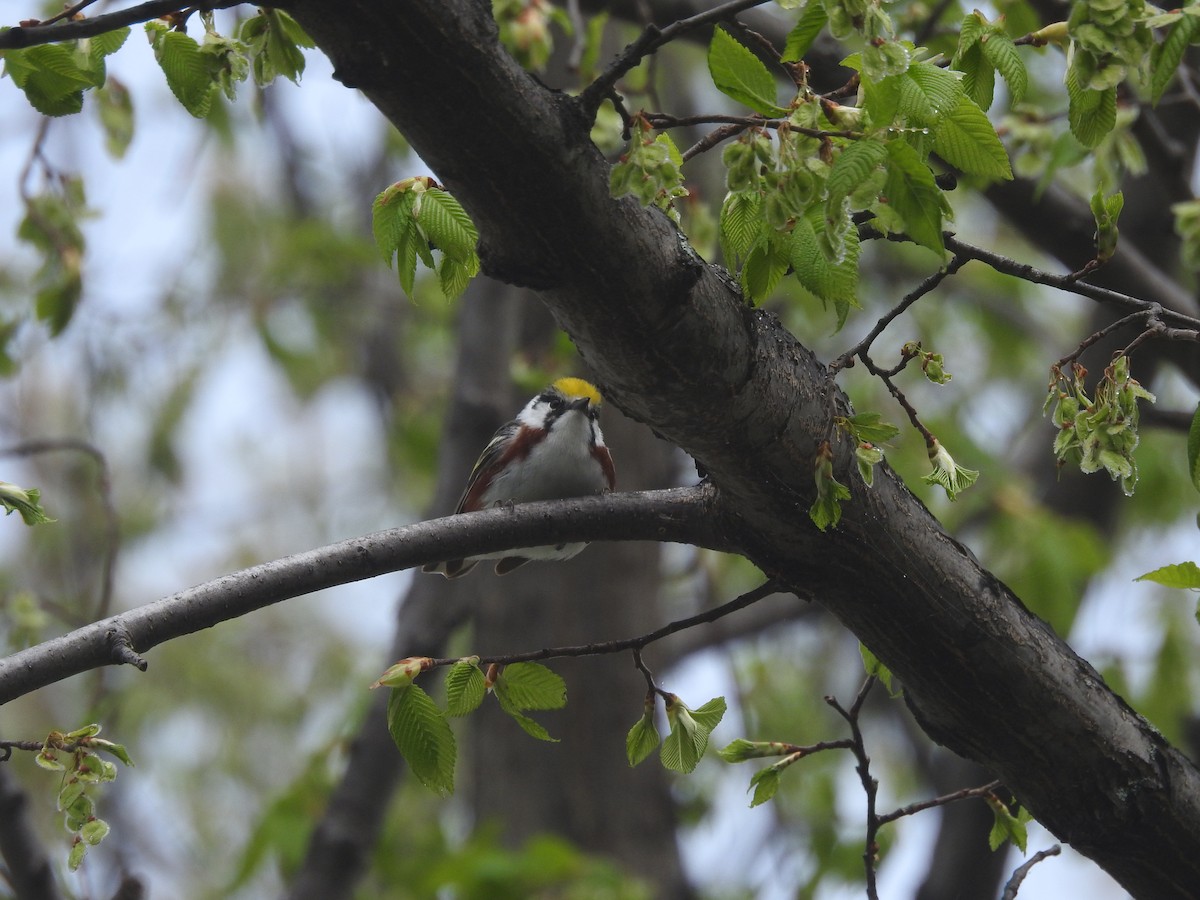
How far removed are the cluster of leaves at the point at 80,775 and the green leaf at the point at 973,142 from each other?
5.26 feet

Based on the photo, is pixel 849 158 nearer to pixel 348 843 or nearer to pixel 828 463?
pixel 828 463

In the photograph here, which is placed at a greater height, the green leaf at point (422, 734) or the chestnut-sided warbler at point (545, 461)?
the chestnut-sided warbler at point (545, 461)

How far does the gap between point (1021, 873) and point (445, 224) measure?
6.12 feet

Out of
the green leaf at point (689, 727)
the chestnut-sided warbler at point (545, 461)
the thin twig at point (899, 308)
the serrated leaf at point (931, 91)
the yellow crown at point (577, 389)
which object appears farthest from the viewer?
the yellow crown at point (577, 389)

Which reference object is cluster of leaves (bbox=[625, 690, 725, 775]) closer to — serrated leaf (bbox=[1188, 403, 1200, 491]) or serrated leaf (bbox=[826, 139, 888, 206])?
serrated leaf (bbox=[1188, 403, 1200, 491])

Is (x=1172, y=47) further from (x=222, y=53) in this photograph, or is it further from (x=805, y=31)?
(x=222, y=53)

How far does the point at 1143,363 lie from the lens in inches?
186

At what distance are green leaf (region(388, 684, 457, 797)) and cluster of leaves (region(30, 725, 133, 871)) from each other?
44cm

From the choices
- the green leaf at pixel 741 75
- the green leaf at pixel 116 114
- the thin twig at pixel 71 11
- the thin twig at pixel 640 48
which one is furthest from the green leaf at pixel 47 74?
the green leaf at pixel 116 114

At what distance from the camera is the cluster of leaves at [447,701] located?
2041 millimetres

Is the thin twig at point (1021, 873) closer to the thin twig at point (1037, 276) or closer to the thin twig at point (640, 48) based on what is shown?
the thin twig at point (1037, 276)

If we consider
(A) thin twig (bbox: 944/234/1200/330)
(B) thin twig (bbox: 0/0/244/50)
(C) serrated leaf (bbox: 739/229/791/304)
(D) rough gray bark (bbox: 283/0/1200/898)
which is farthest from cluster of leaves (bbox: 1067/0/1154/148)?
(B) thin twig (bbox: 0/0/244/50)

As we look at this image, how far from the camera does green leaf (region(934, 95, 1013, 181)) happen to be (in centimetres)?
166

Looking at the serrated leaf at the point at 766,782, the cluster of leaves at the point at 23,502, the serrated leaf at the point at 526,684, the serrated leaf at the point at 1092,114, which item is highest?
the cluster of leaves at the point at 23,502
